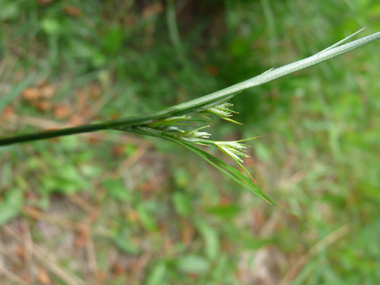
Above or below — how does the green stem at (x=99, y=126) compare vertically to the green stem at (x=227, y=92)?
below

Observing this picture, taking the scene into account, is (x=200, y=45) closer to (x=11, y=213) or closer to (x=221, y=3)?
(x=221, y=3)

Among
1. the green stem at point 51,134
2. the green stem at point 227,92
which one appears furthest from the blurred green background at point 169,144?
the green stem at point 227,92

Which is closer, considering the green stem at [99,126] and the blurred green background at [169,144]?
the green stem at [99,126]

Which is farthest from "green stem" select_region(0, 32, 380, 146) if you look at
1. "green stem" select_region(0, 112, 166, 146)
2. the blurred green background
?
the blurred green background

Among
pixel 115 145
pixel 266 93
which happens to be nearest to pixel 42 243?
pixel 115 145

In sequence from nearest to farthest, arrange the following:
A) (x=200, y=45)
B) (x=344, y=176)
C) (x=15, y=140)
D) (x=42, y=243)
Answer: (x=15, y=140) < (x=42, y=243) < (x=200, y=45) < (x=344, y=176)

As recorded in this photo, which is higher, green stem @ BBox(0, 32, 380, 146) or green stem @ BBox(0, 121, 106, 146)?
green stem @ BBox(0, 32, 380, 146)

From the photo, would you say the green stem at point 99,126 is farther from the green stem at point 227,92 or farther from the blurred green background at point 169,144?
the blurred green background at point 169,144

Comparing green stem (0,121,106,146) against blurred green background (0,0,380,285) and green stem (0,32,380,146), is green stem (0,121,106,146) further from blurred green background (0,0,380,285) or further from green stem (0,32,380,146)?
blurred green background (0,0,380,285)
